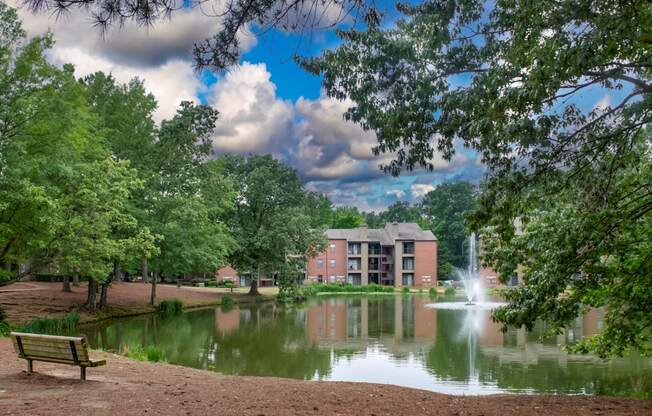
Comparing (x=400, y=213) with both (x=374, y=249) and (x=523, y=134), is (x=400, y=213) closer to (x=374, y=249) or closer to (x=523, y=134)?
(x=374, y=249)

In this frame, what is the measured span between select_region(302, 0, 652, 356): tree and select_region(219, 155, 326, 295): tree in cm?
3462

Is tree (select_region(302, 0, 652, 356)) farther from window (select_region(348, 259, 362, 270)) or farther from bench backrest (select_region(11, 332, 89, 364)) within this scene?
window (select_region(348, 259, 362, 270))

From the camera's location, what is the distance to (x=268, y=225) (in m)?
47.2

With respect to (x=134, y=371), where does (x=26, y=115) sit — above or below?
above

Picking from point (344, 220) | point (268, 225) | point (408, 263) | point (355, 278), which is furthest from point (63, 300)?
point (344, 220)

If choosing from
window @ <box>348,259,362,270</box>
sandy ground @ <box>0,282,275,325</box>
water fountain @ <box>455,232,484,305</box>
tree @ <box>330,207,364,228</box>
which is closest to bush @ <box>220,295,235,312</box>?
sandy ground @ <box>0,282,275,325</box>

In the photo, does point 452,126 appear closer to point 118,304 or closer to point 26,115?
point 26,115

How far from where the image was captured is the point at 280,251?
45.0 metres

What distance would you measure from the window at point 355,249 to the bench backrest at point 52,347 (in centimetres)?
6842

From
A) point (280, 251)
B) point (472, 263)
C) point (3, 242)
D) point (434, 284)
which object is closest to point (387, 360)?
point (3, 242)

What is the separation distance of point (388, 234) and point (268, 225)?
35.3 metres

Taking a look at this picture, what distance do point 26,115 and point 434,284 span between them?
62955mm

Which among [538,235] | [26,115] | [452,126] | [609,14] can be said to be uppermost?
[26,115]

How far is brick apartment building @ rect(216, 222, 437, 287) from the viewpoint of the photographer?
250 feet
